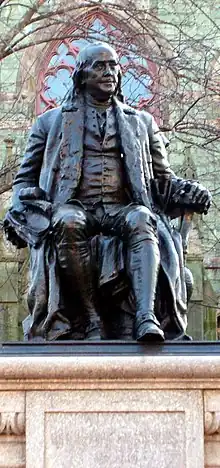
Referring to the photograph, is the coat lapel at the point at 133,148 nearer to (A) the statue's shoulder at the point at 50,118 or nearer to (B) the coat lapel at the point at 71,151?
(B) the coat lapel at the point at 71,151

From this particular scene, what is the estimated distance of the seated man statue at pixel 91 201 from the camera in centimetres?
654

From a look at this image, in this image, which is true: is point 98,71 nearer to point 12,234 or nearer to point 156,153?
point 156,153

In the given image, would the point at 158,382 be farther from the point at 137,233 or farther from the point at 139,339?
the point at 137,233

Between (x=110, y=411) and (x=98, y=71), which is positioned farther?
(x=98, y=71)

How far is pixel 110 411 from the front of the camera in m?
5.52

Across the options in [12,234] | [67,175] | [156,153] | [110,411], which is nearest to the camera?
[110,411]

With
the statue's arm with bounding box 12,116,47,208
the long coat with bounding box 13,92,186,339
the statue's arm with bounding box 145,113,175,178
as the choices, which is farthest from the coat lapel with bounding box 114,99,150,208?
the statue's arm with bounding box 12,116,47,208

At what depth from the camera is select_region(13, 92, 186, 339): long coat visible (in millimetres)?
6609

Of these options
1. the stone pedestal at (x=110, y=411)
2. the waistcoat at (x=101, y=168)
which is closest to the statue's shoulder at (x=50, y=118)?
the waistcoat at (x=101, y=168)

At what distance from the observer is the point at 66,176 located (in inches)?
273

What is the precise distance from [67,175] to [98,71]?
0.69 metres

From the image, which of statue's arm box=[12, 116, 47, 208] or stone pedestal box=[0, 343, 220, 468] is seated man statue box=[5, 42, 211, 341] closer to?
statue's arm box=[12, 116, 47, 208]

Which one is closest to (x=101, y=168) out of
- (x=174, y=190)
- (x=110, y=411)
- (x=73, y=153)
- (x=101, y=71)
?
(x=73, y=153)

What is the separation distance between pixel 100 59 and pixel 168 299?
60.2 inches
